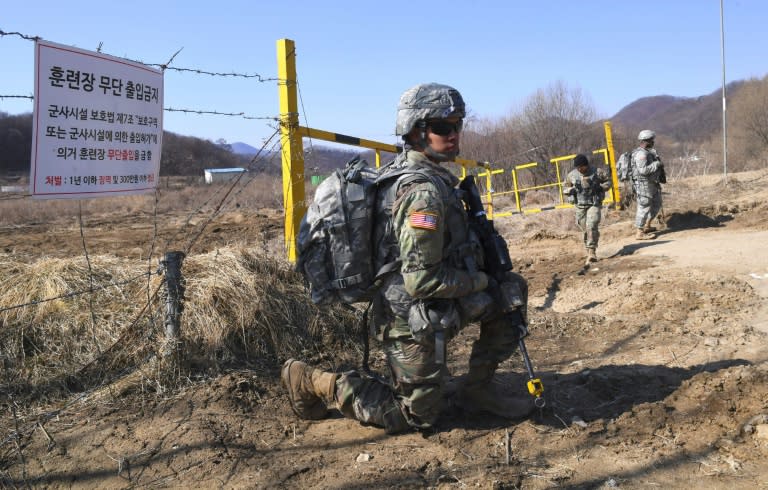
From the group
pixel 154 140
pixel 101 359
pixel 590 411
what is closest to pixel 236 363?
pixel 101 359

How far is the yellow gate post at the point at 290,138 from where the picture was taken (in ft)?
13.9

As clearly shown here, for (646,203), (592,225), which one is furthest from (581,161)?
(646,203)

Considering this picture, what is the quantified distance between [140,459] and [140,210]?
20656 mm

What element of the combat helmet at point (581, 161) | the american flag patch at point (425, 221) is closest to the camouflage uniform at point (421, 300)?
the american flag patch at point (425, 221)

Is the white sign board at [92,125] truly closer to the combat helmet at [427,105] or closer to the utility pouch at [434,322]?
the combat helmet at [427,105]

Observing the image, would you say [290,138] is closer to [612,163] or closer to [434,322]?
[434,322]

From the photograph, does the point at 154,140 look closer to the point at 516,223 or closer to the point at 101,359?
the point at 101,359

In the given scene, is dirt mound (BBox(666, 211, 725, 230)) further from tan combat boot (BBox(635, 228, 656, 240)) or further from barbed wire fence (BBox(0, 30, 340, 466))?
barbed wire fence (BBox(0, 30, 340, 466))

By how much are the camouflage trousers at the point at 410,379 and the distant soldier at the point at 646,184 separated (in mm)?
7296

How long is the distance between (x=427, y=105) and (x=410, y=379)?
1421mm

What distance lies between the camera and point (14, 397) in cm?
332

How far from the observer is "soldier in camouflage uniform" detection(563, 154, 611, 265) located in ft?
26.6

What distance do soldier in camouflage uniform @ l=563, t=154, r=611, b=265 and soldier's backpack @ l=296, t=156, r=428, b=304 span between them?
585cm

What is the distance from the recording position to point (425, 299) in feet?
9.31
